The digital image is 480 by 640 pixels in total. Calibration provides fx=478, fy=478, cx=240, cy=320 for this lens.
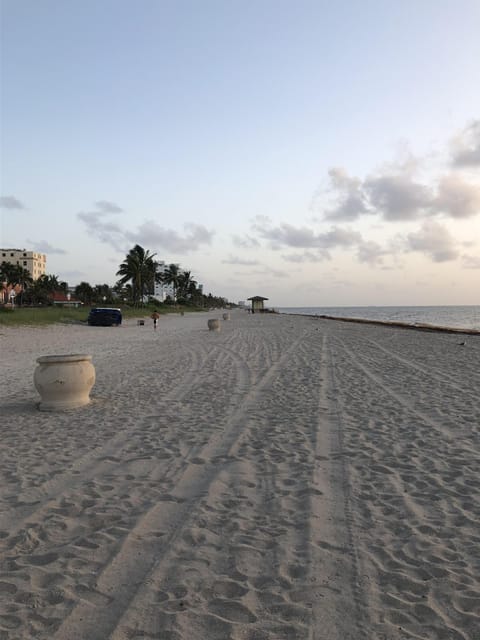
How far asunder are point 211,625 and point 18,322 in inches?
1207

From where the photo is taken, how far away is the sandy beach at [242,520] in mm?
2396

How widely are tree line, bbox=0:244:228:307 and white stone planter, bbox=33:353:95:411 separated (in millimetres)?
61319

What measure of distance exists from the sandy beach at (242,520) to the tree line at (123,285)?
6269cm

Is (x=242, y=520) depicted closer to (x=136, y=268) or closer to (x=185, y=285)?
(x=136, y=268)

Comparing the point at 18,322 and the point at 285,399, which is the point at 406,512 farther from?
the point at 18,322

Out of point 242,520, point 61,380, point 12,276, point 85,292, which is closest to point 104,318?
point 61,380

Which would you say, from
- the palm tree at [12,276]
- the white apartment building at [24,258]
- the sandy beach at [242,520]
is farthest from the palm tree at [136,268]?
the white apartment building at [24,258]

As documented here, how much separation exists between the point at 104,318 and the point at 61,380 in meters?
29.3

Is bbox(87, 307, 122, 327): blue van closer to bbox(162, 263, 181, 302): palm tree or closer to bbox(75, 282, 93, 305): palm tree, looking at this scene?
bbox(75, 282, 93, 305): palm tree

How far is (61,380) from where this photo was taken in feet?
23.2

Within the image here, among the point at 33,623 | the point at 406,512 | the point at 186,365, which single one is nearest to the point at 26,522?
the point at 33,623

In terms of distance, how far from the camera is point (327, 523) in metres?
3.40

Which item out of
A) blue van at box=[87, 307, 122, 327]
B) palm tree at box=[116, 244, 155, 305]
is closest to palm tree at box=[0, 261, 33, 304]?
palm tree at box=[116, 244, 155, 305]

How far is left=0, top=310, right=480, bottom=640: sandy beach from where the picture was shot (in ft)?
7.86
